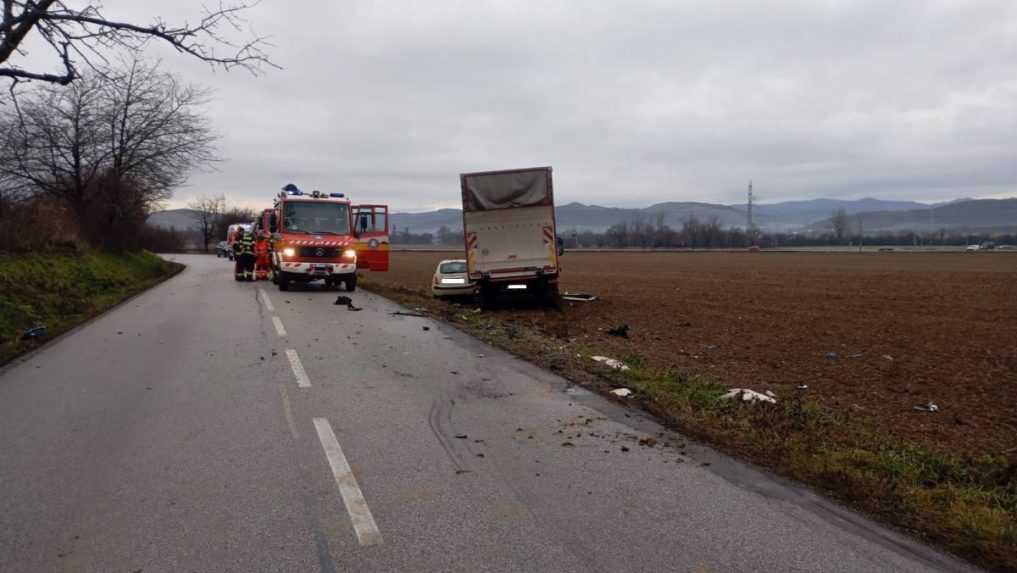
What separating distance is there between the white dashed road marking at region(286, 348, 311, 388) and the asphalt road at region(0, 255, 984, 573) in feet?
0.20

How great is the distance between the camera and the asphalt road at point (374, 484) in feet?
13.4

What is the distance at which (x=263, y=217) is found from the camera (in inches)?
1056

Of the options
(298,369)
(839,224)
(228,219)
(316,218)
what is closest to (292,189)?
(316,218)

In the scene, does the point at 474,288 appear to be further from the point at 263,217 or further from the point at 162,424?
the point at 162,424

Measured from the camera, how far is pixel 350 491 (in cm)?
501

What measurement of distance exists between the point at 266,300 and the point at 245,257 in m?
8.95

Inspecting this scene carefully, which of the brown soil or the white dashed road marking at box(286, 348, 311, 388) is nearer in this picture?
the brown soil

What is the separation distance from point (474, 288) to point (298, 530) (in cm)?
1692

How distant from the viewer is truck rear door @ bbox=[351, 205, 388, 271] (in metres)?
23.8

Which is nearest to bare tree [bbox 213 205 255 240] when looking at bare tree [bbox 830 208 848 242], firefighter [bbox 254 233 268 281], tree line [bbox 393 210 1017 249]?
tree line [bbox 393 210 1017 249]

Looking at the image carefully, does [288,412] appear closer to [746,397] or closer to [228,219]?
[746,397]

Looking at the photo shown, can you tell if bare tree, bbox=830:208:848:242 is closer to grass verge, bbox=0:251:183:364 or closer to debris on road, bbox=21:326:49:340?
grass verge, bbox=0:251:183:364

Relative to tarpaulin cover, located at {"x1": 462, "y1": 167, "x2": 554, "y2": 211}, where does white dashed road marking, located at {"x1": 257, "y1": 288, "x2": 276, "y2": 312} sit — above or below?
below

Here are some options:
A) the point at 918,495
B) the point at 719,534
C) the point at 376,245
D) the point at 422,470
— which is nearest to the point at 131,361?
the point at 422,470
